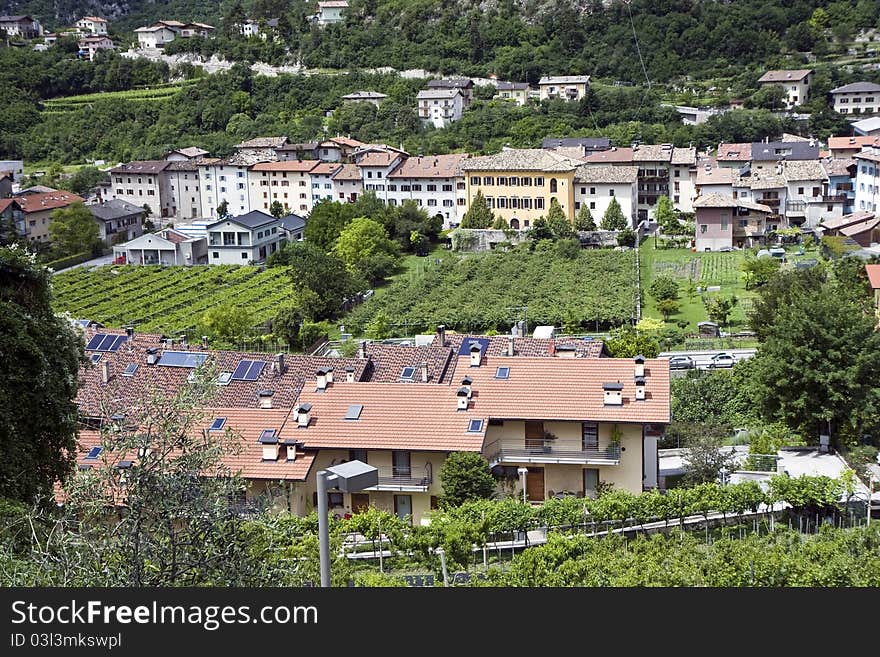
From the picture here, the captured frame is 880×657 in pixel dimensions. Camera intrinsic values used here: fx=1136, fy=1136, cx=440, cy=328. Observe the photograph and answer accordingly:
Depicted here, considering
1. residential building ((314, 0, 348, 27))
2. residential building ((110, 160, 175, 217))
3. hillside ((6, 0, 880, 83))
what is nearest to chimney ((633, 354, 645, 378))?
residential building ((110, 160, 175, 217))

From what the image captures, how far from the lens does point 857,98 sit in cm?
5372

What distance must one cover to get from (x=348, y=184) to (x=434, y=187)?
388 cm

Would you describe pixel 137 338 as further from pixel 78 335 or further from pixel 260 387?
pixel 78 335

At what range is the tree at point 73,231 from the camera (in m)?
41.2

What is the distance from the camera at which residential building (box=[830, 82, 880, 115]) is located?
53312mm

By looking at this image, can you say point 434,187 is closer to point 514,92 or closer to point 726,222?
point 726,222

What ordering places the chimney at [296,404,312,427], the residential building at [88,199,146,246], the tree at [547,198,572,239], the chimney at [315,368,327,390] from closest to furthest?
the chimney at [296,404,312,427] < the chimney at [315,368,327,390] < the tree at [547,198,572,239] < the residential building at [88,199,146,246]

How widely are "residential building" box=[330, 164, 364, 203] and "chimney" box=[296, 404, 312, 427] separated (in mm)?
28745

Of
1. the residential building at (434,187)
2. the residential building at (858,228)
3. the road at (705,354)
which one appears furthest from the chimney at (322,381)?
the residential building at (434,187)

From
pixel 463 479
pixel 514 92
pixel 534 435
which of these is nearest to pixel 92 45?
pixel 514 92

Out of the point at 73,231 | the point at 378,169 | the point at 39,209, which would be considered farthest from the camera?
the point at 378,169

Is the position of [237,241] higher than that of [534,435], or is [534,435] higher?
[237,241]

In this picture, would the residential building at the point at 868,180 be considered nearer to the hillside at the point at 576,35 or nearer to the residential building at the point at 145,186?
the hillside at the point at 576,35

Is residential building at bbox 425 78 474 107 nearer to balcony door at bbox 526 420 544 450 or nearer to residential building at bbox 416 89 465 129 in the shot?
residential building at bbox 416 89 465 129
